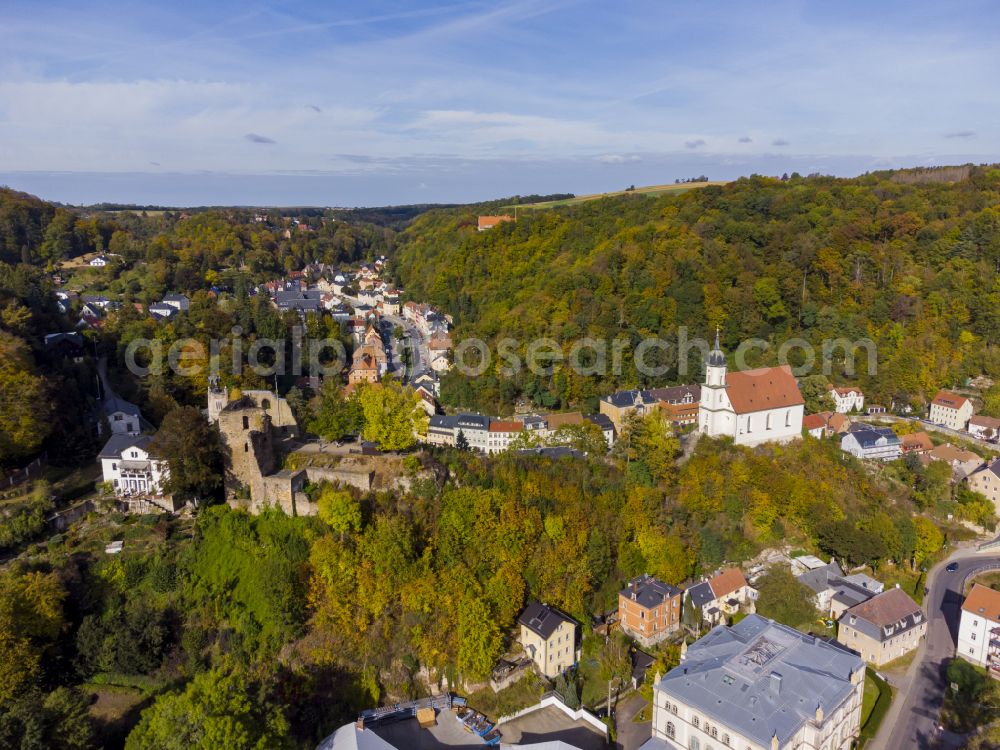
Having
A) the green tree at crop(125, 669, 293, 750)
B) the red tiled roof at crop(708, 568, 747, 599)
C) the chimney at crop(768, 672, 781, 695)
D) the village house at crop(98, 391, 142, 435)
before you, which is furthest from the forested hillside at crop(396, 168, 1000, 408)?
the green tree at crop(125, 669, 293, 750)

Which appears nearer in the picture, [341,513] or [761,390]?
[341,513]

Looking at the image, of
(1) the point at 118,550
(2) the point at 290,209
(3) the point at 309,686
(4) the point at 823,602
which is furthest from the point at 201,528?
(2) the point at 290,209

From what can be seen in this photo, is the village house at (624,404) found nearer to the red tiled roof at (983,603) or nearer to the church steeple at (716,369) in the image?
the church steeple at (716,369)

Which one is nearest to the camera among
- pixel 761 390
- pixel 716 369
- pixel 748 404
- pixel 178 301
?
pixel 716 369

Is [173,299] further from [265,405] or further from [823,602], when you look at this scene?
[823,602]

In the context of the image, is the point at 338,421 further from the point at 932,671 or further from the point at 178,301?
the point at 178,301

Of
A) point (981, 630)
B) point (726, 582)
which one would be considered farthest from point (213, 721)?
point (981, 630)

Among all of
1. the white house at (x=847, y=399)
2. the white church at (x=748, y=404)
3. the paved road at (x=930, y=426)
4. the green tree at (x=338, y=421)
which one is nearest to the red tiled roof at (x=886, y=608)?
the white church at (x=748, y=404)
